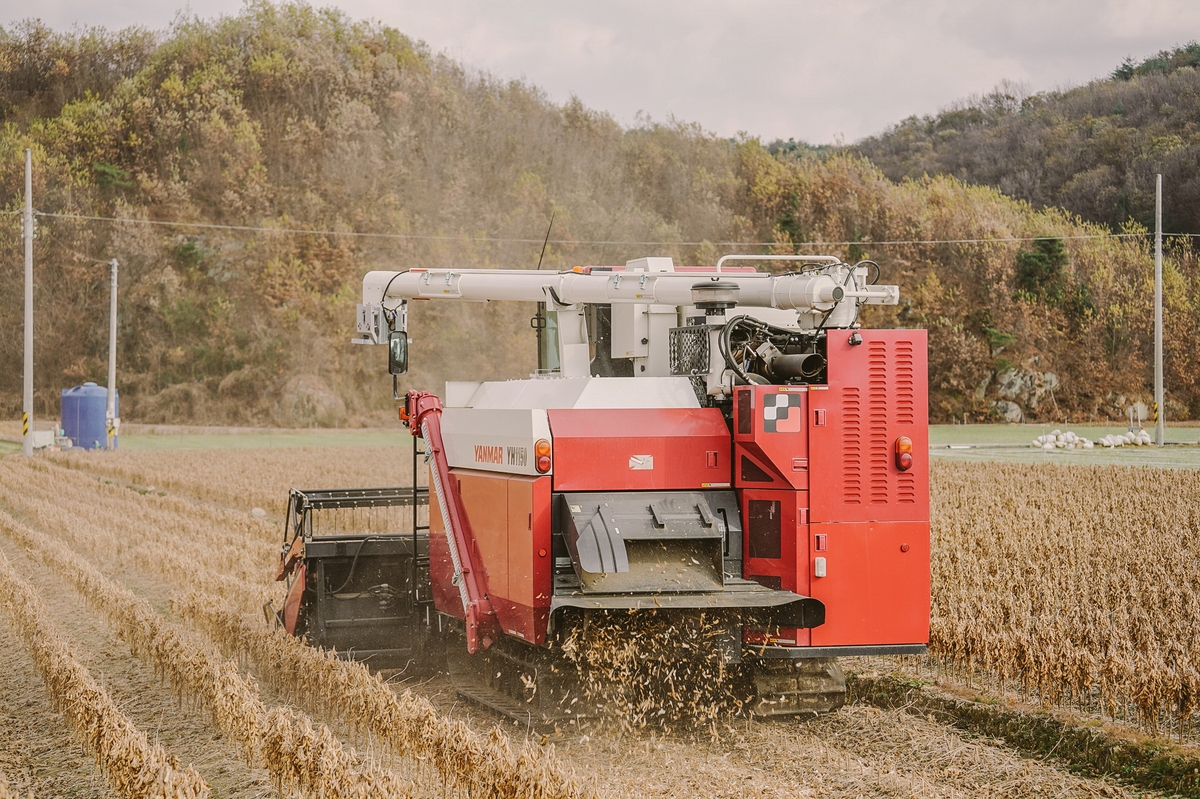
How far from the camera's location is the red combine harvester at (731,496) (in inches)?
273

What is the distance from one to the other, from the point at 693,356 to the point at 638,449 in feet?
3.44

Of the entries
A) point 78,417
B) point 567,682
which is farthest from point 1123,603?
point 78,417

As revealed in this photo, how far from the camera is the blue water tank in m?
37.6

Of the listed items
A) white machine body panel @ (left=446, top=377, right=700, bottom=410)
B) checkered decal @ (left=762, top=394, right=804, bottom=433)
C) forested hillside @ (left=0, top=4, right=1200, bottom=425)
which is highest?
forested hillside @ (left=0, top=4, right=1200, bottom=425)

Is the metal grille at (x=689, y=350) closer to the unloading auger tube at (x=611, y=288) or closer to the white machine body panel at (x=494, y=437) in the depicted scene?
the unloading auger tube at (x=611, y=288)

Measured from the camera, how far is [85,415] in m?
37.7

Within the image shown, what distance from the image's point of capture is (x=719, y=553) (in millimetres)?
6973

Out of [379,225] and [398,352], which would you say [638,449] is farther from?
[379,225]

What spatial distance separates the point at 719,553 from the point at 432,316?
47897 millimetres

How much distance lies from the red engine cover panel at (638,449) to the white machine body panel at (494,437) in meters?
0.14

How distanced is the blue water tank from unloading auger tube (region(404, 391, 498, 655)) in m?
31.3

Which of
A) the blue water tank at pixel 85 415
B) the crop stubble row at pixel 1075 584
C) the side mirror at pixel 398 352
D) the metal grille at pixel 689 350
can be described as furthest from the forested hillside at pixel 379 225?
the metal grille at pixel 689 350

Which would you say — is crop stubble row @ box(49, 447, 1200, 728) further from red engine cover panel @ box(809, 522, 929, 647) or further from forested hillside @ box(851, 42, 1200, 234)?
forested hillside @ box(851, 42, 1200, 234)

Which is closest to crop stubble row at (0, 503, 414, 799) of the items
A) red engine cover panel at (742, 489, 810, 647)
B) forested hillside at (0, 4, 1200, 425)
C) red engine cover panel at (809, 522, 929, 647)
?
red engine cover panel at (742, 489, 810, 647)
